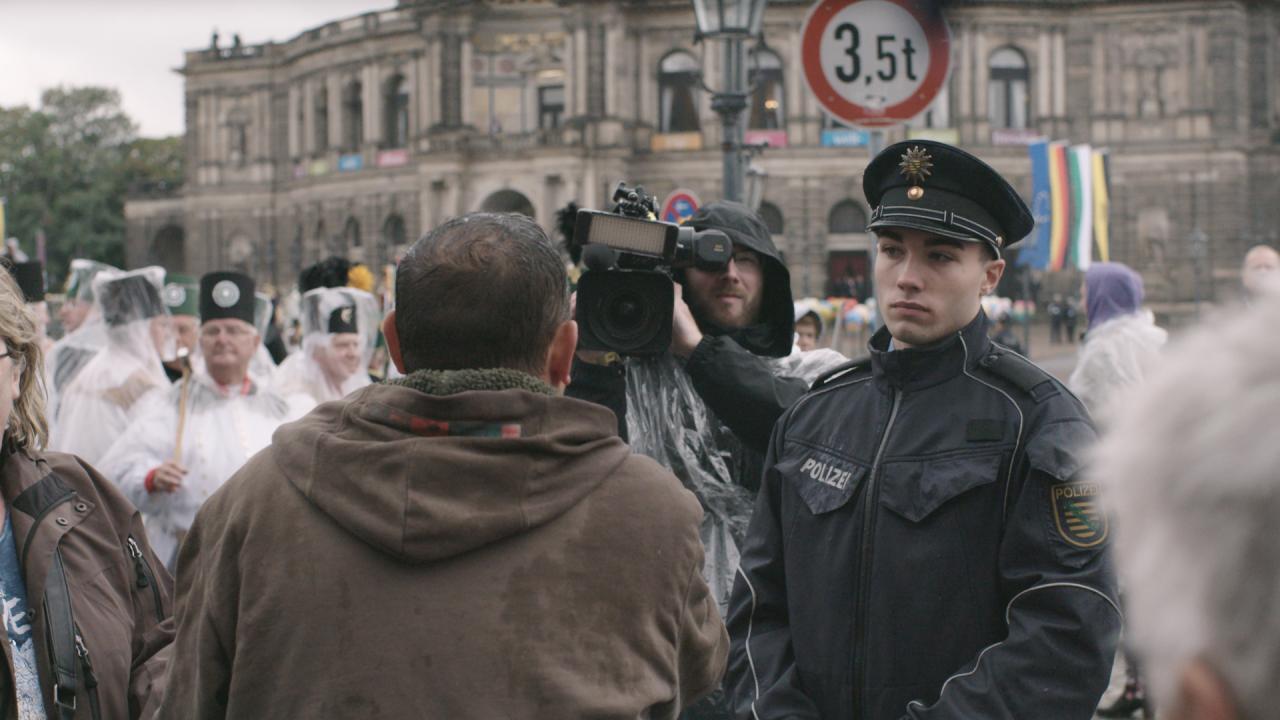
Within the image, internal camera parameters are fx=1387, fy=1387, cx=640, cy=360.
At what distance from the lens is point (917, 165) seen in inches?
127

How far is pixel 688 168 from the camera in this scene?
54031mm

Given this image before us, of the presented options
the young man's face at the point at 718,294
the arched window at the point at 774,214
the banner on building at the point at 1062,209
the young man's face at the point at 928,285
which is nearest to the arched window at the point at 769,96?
the arched window at the point at 774,214

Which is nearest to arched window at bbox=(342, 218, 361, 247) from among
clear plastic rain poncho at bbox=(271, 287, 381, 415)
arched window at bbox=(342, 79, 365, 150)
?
arched window at bbox=(342, 79, 365, 150)

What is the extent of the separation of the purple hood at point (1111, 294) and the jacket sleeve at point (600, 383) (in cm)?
507

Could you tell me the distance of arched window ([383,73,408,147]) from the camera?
196 ft

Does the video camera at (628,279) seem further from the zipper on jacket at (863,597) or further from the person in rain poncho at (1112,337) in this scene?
the person in rain poncho at (1112,337)

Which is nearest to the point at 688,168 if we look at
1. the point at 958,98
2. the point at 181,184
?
the point at 958,98

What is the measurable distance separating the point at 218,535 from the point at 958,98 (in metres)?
53.7

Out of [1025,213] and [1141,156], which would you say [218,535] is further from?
[1141,156]

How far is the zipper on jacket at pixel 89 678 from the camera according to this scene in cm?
293

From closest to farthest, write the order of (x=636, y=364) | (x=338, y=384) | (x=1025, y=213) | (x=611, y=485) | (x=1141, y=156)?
(x=611, y=485) → (x=1025, y=213) → (x=636, y=364) → (x=338, y=384) → (x=1141, y=156)

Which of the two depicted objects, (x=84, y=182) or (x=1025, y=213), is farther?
(x=84, y=182)

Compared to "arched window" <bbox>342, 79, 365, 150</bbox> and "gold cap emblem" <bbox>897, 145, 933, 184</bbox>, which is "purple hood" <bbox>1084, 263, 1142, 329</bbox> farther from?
"arched window" <bbox>342, 79, 365, 150</bbox>

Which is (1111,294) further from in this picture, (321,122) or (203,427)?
(321,122)
